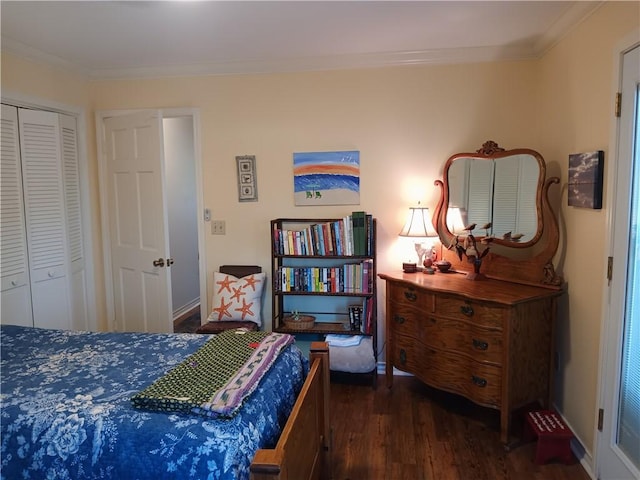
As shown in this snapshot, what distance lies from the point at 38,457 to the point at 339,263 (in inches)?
92.4

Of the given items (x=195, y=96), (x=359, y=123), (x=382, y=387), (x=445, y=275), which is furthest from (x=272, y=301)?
(x=195, y=96)

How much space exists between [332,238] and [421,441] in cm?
146

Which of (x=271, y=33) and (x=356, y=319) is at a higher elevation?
(x=271, y=33)

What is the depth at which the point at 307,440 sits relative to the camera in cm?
178

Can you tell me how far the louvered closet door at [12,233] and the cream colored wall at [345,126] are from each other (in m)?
0.91

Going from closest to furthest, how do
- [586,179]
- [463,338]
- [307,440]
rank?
[307,440] < [586,179] < [463,338]

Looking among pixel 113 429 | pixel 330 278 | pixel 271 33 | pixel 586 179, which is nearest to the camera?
pixel 113 429

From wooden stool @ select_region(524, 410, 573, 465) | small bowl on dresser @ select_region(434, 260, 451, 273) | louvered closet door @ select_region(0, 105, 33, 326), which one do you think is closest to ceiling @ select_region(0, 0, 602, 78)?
louvered closet door @ select_region(0, 105, 33, 326)

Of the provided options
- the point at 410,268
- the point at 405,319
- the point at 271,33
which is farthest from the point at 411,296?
the point at 271,33

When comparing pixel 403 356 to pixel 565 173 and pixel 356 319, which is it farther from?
pixel 565 173

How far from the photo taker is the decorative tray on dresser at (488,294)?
8.15 feet

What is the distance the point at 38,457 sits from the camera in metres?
Result: 1.46

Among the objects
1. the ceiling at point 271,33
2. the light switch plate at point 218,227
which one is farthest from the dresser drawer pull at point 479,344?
the light switch plate at point 218,227

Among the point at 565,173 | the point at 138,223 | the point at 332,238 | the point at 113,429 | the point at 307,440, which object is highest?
the point at 565,173
